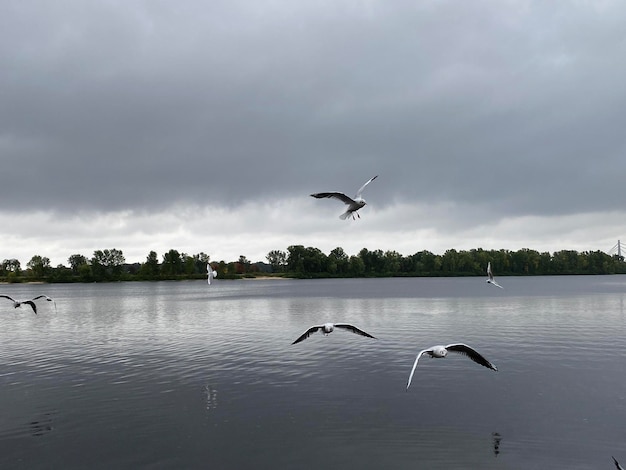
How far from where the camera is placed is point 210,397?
2623cm

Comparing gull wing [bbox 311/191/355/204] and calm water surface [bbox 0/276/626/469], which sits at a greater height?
gull wing [bbox 311/191/355/204]

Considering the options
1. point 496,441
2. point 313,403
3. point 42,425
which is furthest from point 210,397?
point 496,441

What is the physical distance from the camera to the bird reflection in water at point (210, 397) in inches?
969

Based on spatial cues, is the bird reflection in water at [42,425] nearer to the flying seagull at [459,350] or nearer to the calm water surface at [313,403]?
the calm water surface at [313,403]

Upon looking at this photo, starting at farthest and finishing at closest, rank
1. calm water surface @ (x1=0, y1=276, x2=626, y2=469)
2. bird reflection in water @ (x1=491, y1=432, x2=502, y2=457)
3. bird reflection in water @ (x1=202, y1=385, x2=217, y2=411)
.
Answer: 1. bird reflection in water @ (x1=202, y1=385, x2=217, y2=411)
2. bird reflection in water @ (x1=491, y1=432, x2=502, y2=457)
3. calm water surface @ (x1=0, y1=276, x2=626, y2=469)

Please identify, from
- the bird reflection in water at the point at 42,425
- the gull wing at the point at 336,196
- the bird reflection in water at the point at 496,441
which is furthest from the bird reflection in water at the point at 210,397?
the bird reflection in water at the point at 496,441

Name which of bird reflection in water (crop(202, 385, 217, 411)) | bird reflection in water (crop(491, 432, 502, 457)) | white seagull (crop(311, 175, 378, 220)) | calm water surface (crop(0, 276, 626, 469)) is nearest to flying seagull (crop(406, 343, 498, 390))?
bird reflection in water (crop(491, 432, 502, 457))

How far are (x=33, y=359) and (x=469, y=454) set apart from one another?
111ft

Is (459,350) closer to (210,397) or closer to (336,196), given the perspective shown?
(336,196)

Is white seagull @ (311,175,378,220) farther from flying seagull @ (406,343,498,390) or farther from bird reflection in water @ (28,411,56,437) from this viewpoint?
bird reflection in water @ (28,411,56,437)

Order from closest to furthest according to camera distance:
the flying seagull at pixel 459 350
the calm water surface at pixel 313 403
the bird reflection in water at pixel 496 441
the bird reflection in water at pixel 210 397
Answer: the calm water surface at pixel 313 403 < the bird reflection in water at pixel 496 441 < the flying seagull at pixel 459 350 < the bird reflection in water at pixel 210 397

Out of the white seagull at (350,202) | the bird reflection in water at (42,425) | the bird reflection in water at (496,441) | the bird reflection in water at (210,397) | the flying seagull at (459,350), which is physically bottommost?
the bird reflection in water at (496,441)

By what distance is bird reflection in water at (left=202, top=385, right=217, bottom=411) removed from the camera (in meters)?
24.6

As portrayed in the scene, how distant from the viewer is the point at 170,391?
27.7 metres
